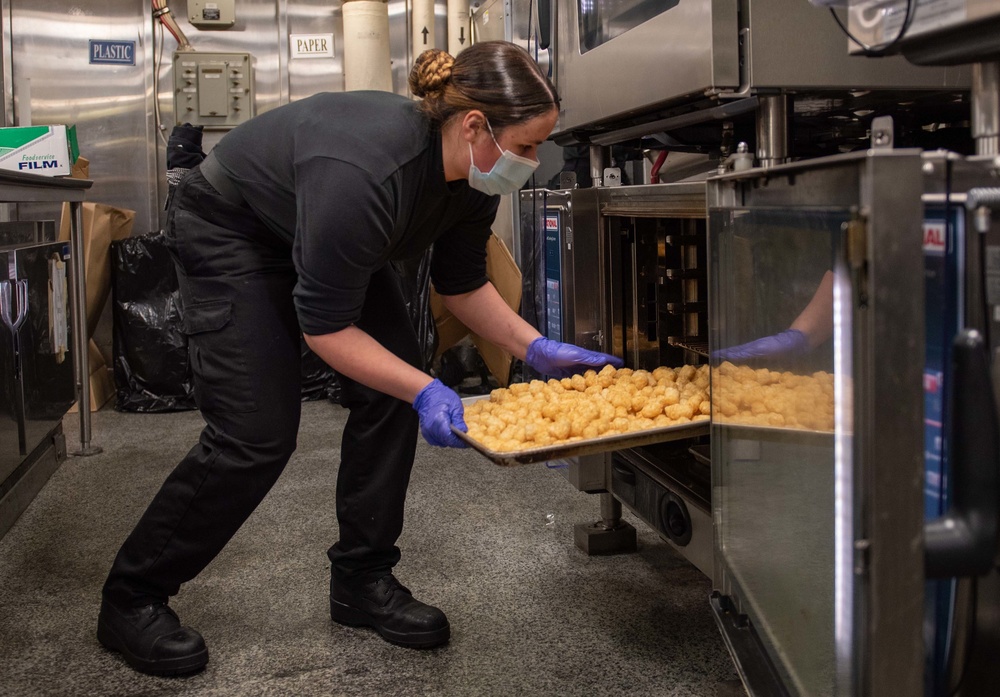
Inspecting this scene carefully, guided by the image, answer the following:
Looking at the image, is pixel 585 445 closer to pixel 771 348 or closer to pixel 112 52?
pixel 771 348

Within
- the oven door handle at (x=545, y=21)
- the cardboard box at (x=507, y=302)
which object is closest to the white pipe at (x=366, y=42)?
the cardboard box at (x=507, y=302)

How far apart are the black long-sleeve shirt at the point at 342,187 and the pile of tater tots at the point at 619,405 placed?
32 centimetres

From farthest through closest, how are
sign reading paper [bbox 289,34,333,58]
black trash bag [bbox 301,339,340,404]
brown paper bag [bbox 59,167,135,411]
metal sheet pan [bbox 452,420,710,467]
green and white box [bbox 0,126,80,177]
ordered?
sign reading paper [bbox 289,34,333,58]
black trash bag [bbox 301,339,340,404]
brown paper bag [bbox 59,167,135,411]
green and white box [bbox 0,126,80,177]
metal sheet pan [bbox 452,420,710,467]

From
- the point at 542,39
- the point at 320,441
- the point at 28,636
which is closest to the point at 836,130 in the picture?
the point at 542,39

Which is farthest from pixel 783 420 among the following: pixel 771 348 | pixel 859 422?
pixel 859 422

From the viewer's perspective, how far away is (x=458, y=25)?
4477mm

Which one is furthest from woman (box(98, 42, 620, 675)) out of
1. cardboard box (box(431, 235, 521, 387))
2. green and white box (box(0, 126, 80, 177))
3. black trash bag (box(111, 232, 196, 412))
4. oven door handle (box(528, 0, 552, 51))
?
black trash bag (box(111, 232, 196, 412))

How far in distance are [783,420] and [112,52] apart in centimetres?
428

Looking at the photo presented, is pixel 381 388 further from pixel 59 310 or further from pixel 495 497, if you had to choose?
pixel 59 310

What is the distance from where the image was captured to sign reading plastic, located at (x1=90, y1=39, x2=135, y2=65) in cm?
445

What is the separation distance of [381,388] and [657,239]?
2.28ft

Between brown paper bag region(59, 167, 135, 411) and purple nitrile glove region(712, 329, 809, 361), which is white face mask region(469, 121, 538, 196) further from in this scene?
brown paper bag region(59, 167, 135, 411)

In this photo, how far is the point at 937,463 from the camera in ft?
2.69

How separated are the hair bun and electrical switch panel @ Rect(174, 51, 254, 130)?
3.11 meters
